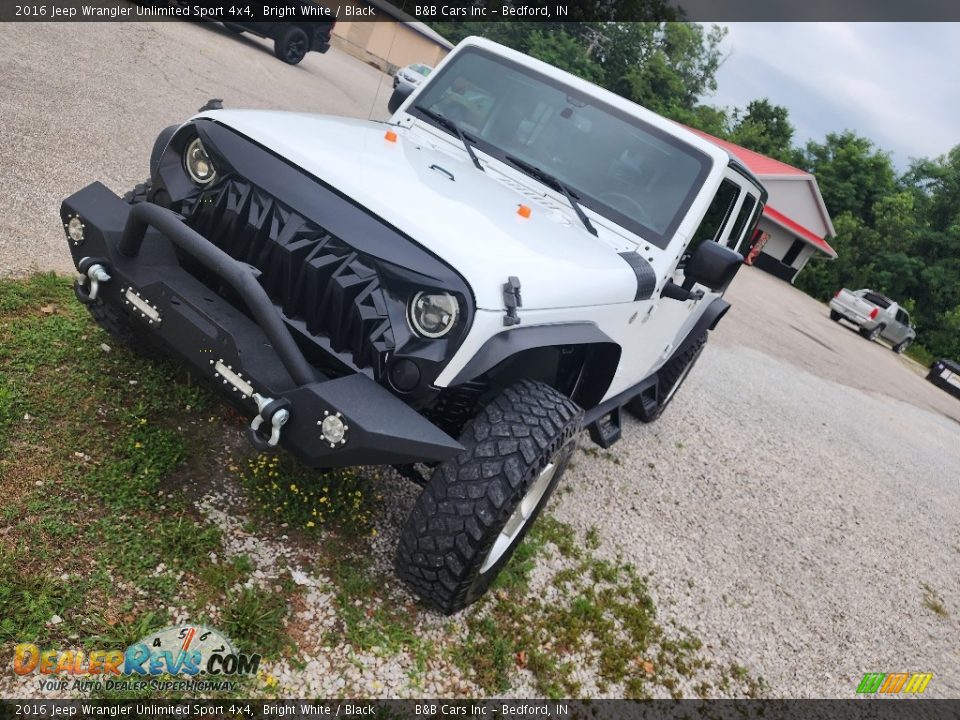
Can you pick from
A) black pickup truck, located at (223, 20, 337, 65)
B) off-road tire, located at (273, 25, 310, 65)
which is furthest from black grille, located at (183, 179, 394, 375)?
off-road tire, located at (273, 25, 310, 65)

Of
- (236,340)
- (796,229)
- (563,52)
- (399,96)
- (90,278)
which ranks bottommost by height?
(90,278)

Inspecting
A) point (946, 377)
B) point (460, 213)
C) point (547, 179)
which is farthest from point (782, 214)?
point (460, 213)

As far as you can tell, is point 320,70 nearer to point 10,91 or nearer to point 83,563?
point 10,91

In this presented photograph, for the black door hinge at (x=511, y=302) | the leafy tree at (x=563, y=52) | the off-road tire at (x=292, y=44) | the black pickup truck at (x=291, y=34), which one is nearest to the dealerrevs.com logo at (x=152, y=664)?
the black door hinge at (x=511, y=302)

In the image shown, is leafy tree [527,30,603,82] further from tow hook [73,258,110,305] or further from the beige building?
tow hook [73,258,110,305]

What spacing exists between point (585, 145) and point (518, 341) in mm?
1873

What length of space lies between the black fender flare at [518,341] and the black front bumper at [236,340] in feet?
0.78

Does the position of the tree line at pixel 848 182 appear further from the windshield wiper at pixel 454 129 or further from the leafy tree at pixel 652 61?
the windshield wiper at pixel 454 129

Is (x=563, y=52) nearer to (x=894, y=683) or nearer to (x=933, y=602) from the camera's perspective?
(x=933, y=602)

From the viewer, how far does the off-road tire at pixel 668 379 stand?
5898 mm

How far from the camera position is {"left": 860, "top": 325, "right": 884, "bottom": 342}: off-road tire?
25.7 meters

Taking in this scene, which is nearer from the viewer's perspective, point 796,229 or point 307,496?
point 307,496

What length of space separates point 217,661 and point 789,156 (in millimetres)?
51873

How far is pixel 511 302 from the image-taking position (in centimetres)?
247
